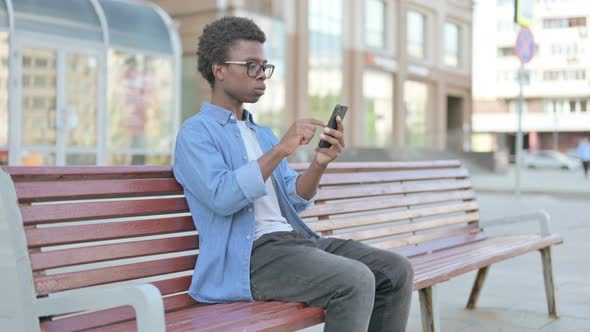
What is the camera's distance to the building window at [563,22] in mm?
77062

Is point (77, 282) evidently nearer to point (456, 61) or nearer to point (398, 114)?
point (398, 114)

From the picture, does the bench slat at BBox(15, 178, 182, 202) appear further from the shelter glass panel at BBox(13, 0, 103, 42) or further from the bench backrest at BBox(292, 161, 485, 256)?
the shelter glass panel at BBox(13, 0, 103, 42)

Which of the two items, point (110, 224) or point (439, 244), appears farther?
point (439, 244)

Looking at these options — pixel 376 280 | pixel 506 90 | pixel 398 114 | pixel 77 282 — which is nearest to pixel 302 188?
pixel 376 280

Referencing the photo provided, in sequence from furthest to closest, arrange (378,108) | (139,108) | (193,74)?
(378,108) < (193,74) < (139,108)

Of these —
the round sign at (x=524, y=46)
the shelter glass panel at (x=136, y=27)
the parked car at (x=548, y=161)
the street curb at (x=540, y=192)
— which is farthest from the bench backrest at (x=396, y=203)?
the parked car at (x=548, y=161)

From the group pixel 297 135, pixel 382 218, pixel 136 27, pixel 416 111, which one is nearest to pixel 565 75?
pixel 416 111

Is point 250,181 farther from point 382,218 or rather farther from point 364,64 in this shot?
point 364,64

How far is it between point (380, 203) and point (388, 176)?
264 millimetres

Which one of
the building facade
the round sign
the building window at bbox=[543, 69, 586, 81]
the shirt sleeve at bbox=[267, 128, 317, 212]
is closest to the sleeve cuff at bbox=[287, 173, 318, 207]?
the shirt sleeve at bbox=[267, 128, 317, 212]

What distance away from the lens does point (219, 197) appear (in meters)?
2.83

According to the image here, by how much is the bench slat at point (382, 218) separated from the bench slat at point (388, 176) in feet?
0.66

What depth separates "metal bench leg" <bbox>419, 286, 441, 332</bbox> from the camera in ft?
12.6

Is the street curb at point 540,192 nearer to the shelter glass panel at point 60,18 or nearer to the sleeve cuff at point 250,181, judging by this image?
the shelter glass panel at point 60,18
